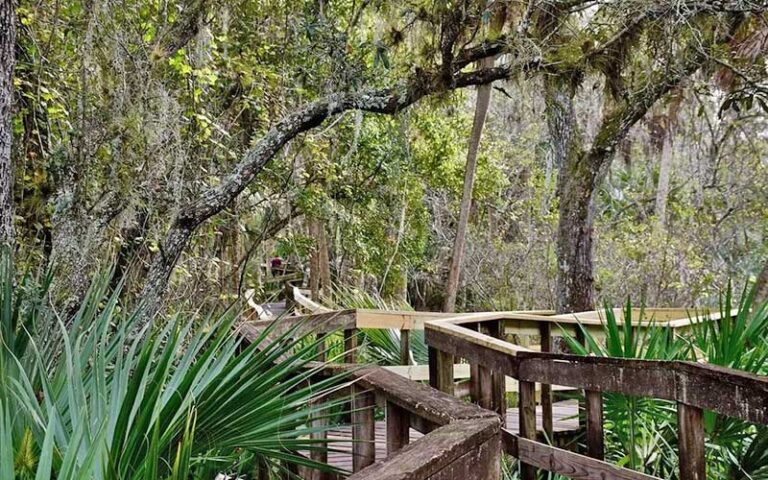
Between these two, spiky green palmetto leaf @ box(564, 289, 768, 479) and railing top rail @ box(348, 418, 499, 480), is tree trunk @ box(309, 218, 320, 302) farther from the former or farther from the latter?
railing top rail @ box(348, 418, 499, 480)

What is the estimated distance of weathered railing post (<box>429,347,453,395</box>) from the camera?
3.06m

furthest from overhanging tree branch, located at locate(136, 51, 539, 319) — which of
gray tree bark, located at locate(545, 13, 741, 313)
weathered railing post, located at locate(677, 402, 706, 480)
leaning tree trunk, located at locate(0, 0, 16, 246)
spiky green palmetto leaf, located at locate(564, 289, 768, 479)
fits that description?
weathered railing post, located at locate(677, 402, 706, 480)

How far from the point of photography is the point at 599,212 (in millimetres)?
12195

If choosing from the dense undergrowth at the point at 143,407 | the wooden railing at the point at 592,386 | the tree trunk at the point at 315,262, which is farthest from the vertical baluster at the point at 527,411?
the tree trunk at the point at 315,262

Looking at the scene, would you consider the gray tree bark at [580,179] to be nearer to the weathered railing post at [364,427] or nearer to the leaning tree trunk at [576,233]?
the leaning tree trunk at [576,233]

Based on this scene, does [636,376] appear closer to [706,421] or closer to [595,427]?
[595,427]

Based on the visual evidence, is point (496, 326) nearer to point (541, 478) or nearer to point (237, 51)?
point (541, 478)

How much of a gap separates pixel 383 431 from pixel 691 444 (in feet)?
5.31

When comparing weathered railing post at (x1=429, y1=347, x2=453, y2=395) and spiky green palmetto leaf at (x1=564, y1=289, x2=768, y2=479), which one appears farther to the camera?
weathered railing post at (x1=429, y1=347, x2=453, y2=395)

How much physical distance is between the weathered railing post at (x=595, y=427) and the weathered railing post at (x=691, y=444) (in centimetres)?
34

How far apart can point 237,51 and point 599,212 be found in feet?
28.2

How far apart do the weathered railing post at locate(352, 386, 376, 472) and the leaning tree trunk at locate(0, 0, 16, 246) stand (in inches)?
77.9

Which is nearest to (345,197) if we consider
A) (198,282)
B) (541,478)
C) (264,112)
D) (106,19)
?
(264,112)

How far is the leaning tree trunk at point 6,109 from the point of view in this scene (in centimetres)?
290
